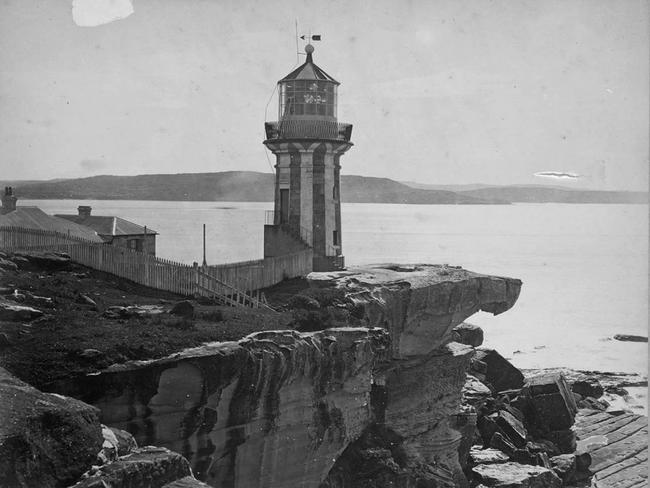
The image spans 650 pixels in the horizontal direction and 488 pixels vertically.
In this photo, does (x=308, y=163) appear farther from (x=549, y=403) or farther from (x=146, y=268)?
(x=549, y=403)

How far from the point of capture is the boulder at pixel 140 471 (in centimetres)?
834

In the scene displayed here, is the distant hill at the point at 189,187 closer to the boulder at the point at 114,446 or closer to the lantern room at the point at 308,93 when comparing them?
the lantern room at the point at 308,93

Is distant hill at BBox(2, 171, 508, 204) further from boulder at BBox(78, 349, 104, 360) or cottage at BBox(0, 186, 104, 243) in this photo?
boulder at BBox(78, 349, 104, 360)

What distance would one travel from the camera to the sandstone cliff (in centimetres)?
1224

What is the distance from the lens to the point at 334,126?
21891 millimetres

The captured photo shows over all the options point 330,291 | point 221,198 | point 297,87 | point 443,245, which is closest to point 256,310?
point 330,291

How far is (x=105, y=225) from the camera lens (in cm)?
2281

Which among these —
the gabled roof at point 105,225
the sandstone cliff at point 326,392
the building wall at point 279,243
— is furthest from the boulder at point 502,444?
the gabled roof at point 105,225

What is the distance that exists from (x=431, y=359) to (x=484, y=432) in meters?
2.49

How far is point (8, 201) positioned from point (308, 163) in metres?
7.10

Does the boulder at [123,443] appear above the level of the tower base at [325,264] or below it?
below

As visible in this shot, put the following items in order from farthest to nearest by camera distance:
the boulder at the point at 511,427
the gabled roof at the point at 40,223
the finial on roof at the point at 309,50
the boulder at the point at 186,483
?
the finial on roof at the point at 309,50, the boulder at the point at 511,427, the gabled roof at the point at 40,223, the boulder at the point at 186,483

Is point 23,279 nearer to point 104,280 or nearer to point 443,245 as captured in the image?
point 104,280

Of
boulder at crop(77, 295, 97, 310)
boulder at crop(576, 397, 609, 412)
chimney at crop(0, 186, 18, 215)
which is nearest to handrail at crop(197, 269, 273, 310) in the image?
boulder at crop(77, 295, 97, 310)
